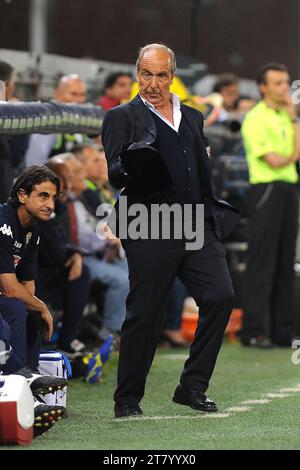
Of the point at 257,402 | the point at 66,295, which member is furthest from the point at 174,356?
the point at 257,402

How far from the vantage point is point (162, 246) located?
6.88 m

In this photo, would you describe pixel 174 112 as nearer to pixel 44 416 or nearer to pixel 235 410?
pixel 235 410

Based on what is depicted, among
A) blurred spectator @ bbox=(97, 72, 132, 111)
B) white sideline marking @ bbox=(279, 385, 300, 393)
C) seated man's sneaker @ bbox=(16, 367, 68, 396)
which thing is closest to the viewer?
seated man's sneaker @ bbox=(16, 367, 68, 396)

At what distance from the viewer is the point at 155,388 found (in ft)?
28.0

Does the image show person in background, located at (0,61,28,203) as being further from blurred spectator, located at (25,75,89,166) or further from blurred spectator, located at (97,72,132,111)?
blurred spectator, located at (97,72,132,111)

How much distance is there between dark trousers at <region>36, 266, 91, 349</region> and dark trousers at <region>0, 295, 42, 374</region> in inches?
82.2

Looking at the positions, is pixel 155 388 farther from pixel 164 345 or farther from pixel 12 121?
pixel 164 345

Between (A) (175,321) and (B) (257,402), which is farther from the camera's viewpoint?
(A) (175,321)

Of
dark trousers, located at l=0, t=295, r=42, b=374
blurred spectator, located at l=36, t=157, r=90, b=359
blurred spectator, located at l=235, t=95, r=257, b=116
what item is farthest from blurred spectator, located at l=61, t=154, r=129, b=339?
blurred spectator, located at l=235, t=95, r=257, b=116

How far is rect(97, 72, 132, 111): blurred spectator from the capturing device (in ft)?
38.2

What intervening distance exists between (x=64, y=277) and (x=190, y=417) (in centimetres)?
277

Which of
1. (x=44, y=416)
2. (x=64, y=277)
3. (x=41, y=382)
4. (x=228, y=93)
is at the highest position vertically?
(x=228, y=93)
